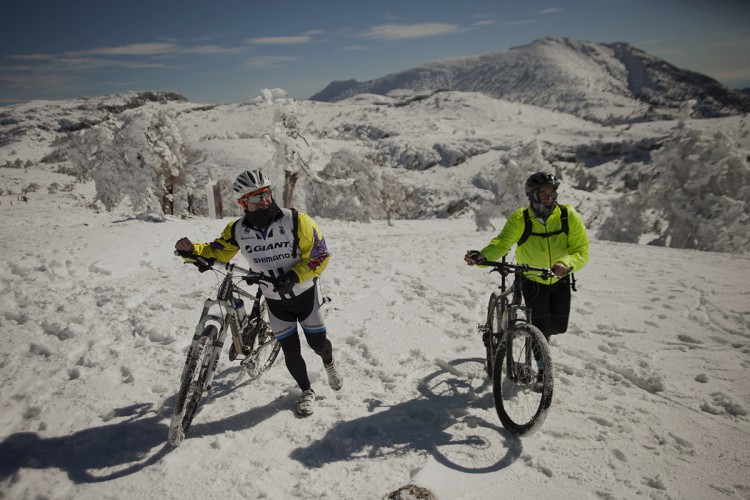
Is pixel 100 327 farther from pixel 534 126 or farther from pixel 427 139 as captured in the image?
pixel 534 126

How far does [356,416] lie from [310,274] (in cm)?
168

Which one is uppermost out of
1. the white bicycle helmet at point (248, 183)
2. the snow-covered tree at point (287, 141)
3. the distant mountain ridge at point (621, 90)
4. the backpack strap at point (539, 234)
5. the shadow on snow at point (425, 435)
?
the distant mountain ridge at point (621, 90)

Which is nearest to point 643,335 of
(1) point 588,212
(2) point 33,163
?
(1) point 588,212

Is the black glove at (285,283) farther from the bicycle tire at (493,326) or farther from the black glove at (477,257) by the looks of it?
the bicycle tire at (493,326)

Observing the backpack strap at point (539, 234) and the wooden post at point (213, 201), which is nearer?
the backpack strap at point (539, 234)

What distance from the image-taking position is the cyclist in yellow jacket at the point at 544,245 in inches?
161

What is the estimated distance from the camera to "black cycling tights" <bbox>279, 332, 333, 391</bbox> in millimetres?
4156

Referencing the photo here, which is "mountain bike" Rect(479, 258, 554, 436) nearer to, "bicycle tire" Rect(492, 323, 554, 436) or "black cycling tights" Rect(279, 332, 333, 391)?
"bicycle tire" Rect(492, 323, 554, 436)

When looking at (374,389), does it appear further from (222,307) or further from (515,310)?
(222,307)

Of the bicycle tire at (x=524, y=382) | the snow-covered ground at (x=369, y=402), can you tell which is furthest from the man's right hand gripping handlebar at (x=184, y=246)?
the bicycle tire at (x=524, y=382)

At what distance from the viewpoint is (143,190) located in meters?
24.8

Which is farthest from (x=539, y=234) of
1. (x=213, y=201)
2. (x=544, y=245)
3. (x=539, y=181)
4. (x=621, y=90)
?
(x=621, y=90)

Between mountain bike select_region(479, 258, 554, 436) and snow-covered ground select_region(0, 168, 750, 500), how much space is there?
225mm

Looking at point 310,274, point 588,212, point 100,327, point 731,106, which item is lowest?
point 588,212
